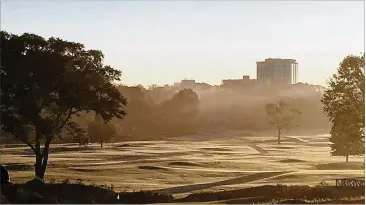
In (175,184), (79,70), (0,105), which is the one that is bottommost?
(175,184)

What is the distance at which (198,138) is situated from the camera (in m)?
96.8

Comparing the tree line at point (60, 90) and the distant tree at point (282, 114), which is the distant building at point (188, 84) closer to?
the distant tree at point (282, 114)

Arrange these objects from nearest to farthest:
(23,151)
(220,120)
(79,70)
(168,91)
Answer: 1. (79,70)
2. (23,151)
3. (220,120)
4. (168,91)

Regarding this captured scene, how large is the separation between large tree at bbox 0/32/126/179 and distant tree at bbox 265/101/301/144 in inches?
2468

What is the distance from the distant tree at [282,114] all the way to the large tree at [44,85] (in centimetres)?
6269

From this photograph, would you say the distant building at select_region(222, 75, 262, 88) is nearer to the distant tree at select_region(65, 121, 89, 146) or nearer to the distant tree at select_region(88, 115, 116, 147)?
the distant tree at select_region(88, 115, 116, 147)

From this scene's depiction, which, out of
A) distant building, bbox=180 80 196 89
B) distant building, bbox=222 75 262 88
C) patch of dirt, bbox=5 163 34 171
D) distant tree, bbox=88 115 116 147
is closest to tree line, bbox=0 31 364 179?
patch of dirt, bbox=5 163 34 171

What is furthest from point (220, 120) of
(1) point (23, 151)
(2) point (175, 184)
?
(2) point (175, 184)

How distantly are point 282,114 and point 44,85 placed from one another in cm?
6892

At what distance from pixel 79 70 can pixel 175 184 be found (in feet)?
33.6

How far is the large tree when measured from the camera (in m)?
30.3

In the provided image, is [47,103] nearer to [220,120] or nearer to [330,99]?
[330,99]

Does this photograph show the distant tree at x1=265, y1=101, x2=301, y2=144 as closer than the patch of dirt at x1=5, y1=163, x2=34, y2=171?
No

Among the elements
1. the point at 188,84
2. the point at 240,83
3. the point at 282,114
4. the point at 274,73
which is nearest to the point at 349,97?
the point at 282,114
